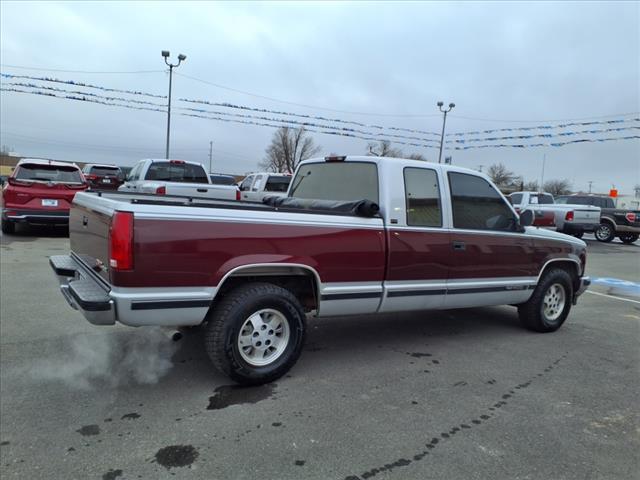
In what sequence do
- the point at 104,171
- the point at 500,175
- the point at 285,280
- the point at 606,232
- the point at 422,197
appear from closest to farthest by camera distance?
the point at 285,280 → the point at 422,197 → the point at 606,232 → the point at 104,171 → the point at 500,175

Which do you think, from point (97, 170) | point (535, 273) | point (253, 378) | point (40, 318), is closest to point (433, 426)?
point (253, 378)

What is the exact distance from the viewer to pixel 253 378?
3.72m

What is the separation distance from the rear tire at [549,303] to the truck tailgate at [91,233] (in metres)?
4.63

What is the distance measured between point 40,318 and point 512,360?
16.7ft

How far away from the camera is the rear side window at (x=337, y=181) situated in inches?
179

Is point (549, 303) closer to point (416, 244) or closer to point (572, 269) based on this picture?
point (572, 269)

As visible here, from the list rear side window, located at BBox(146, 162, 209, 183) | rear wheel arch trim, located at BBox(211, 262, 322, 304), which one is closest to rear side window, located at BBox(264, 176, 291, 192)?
rear side window, located at BBox(146, 162, 209, 183)

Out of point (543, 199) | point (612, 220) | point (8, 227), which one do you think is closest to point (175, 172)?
point (8, 227)

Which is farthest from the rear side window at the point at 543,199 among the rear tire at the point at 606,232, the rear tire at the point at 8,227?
the rear tire at the point at 8,227

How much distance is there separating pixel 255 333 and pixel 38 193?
30.9 feet

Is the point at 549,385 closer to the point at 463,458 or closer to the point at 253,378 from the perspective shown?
the point at 463,458

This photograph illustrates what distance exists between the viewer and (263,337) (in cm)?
378

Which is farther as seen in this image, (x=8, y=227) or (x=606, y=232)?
(x=606, y=232)

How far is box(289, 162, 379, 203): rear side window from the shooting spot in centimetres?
454
